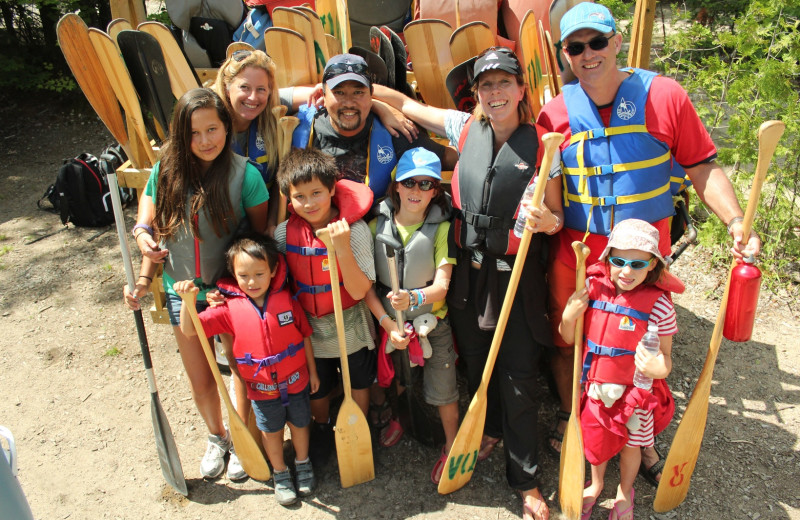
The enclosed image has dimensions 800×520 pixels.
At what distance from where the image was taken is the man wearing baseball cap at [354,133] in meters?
2.98

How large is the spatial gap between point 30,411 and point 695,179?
14.0 feet

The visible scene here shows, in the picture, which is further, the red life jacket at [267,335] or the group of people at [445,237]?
the red life jacket at [267,335]

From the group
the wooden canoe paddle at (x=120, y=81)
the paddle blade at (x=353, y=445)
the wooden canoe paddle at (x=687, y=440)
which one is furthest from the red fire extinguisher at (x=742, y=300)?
the wooden canoe paddle at (x=120, y=81)

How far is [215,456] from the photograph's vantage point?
3.40 m

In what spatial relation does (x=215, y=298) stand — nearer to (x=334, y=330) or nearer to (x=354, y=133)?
(x=334, y=330)

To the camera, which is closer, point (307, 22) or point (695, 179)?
point (695, 179)

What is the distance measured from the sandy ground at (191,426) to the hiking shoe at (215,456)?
66 millimetres

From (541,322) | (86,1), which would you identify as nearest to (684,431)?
(541,322)

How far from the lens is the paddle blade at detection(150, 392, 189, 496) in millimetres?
3182

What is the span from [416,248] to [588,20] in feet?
4.05

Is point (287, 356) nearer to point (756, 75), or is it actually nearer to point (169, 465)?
point (169, 465)

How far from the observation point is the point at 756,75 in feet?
15.2

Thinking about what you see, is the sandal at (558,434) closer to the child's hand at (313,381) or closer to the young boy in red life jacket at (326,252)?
the young boy in red life jacket at (326,252)

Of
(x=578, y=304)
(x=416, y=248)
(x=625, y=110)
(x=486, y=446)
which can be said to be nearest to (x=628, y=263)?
(x=578, y=304)
